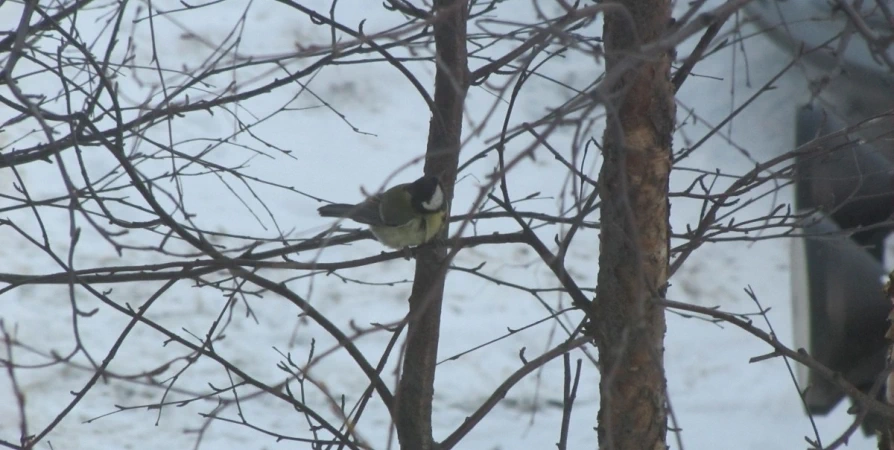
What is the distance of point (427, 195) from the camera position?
9.93 feet

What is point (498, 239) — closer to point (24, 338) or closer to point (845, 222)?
point (845, 222)

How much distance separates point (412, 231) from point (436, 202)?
0.42 m

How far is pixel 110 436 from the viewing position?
4.91m

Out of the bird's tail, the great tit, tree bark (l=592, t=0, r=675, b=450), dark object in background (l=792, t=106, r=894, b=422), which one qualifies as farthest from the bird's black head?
dark object in background (l=792, t=106, r=894, b=422)

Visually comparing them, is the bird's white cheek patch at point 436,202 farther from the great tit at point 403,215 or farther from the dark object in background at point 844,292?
the dark object in background at point 844,292

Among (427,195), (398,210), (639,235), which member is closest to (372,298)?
(398,210)

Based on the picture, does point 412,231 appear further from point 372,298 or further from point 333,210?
point 372,298

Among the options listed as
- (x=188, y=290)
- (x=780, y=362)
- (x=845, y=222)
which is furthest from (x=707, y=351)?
(x=188, y=290)

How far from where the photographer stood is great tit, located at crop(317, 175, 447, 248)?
3.19 metres

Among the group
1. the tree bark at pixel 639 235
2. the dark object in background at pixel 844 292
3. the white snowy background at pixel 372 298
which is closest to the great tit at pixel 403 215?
the white snowy background at pixel 372 298

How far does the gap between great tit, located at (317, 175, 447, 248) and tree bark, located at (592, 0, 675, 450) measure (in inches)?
44.3

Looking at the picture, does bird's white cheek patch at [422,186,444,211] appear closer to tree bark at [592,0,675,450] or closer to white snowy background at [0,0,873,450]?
white snowy background at [0,0,873,450]

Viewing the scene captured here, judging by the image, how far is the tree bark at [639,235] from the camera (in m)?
1.84

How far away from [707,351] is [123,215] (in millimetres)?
4201
